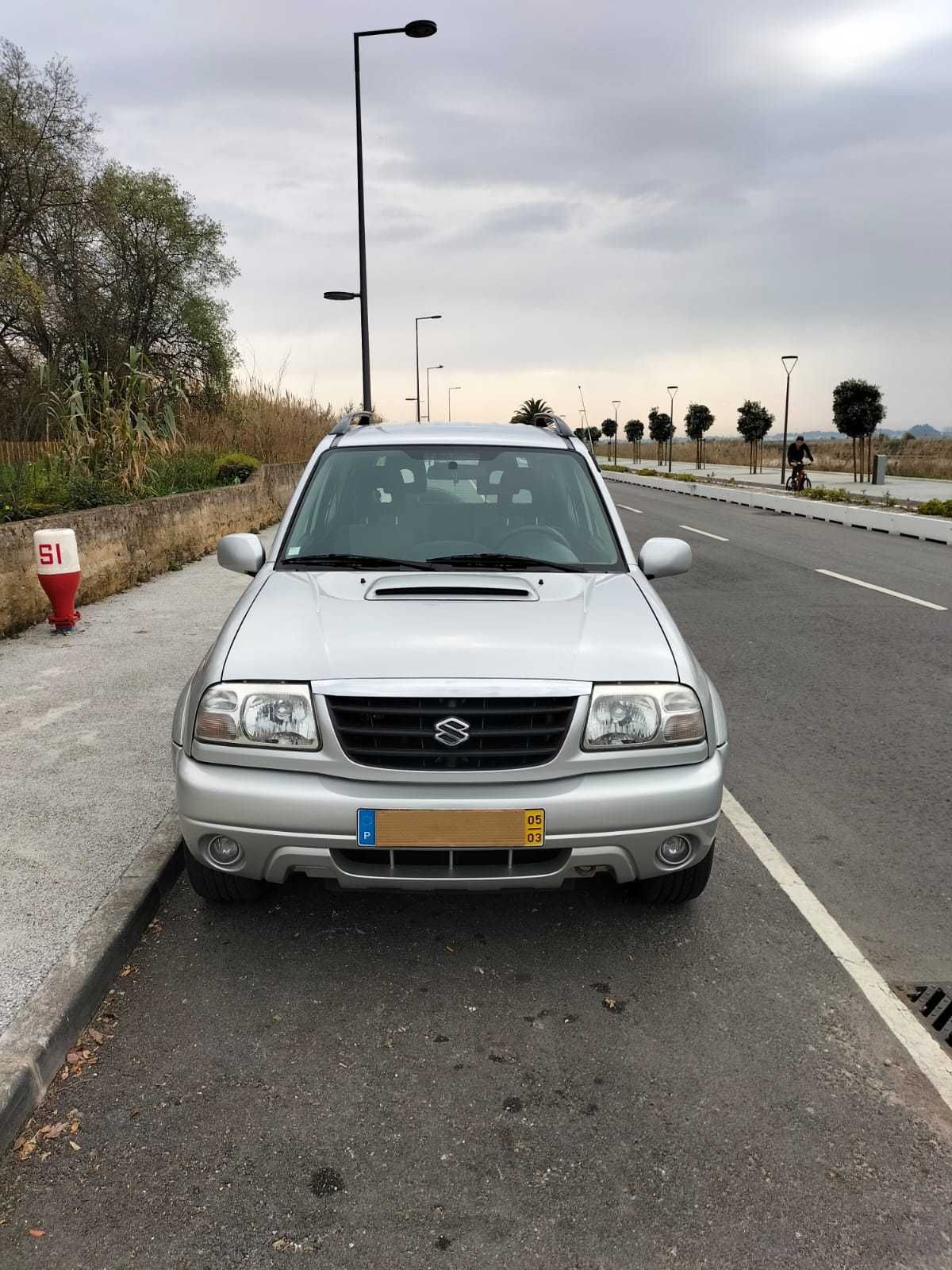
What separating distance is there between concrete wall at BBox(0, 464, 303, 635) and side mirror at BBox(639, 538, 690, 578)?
572 cm

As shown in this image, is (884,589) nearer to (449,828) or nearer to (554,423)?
(554,423)

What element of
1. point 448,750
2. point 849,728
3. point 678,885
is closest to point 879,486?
point 849,728

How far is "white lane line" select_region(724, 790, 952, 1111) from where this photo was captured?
272cm

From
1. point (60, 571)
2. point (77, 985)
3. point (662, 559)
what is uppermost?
point (662, 559)

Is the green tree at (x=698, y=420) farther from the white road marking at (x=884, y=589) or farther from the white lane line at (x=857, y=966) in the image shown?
the white lane line at (x=857, y=966)

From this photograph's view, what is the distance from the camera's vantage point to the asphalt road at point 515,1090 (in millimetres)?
2139

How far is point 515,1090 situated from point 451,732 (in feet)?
3.32

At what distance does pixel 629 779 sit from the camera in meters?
2.96

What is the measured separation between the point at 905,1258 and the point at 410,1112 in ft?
3.94

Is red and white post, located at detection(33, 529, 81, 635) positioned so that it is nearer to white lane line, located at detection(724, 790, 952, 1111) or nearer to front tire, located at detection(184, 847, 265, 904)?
front tire, located at detection(184, 847, 265, 904)

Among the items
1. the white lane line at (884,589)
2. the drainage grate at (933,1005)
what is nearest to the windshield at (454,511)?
the drainage grate at (933,1005)

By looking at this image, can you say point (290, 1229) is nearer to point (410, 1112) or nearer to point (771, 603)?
point (410, 1112)

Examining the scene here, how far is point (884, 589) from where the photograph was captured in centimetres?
1123

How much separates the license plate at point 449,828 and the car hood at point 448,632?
16.2 inches
